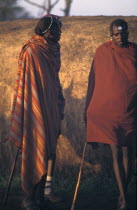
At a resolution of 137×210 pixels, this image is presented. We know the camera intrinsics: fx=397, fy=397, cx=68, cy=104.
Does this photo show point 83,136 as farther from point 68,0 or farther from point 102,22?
point 68,0

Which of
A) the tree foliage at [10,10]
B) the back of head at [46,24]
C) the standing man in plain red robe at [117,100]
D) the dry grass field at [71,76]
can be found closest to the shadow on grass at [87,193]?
the dry grass field at [71,76]

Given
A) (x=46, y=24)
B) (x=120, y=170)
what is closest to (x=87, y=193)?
(x=120, y=170)

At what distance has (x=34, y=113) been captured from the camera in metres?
4.19

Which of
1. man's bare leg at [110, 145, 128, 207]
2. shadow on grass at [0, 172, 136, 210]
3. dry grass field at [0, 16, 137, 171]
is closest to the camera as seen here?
man's bare leg at [110, 145, 128, 207]

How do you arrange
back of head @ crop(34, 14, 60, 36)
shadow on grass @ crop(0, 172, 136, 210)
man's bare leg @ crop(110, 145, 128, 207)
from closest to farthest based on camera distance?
man's bare leg @ crop(110, 145, 128, 207) → back of head @ crop(34, 14, 60, 36) → shadow on grass @ crop(0, 172, 136, 210)

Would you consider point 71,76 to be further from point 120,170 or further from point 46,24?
point 120,170

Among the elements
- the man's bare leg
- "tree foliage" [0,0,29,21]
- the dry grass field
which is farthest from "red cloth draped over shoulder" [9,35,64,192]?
"tree foliage" [0,0,29,21]

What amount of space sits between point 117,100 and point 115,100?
2 centimetres

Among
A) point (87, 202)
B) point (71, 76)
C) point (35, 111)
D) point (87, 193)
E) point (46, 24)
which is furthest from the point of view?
point (71, 76)

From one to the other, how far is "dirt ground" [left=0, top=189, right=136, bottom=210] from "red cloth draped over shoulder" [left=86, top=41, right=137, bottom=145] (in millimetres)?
721

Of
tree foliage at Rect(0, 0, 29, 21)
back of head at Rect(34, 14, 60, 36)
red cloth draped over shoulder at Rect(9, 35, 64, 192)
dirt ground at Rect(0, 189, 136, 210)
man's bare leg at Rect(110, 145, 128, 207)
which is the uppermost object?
tree foliage at Rect(0, 0, 29, 21)

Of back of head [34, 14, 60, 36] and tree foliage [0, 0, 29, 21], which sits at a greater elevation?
tree foliage [0, 0, 29, 21]

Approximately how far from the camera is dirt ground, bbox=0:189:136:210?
14.4 ft

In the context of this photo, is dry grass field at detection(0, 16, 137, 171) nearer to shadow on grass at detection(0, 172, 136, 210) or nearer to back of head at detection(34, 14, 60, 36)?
shadow on grass at detection(0, 172, 136, 210)
